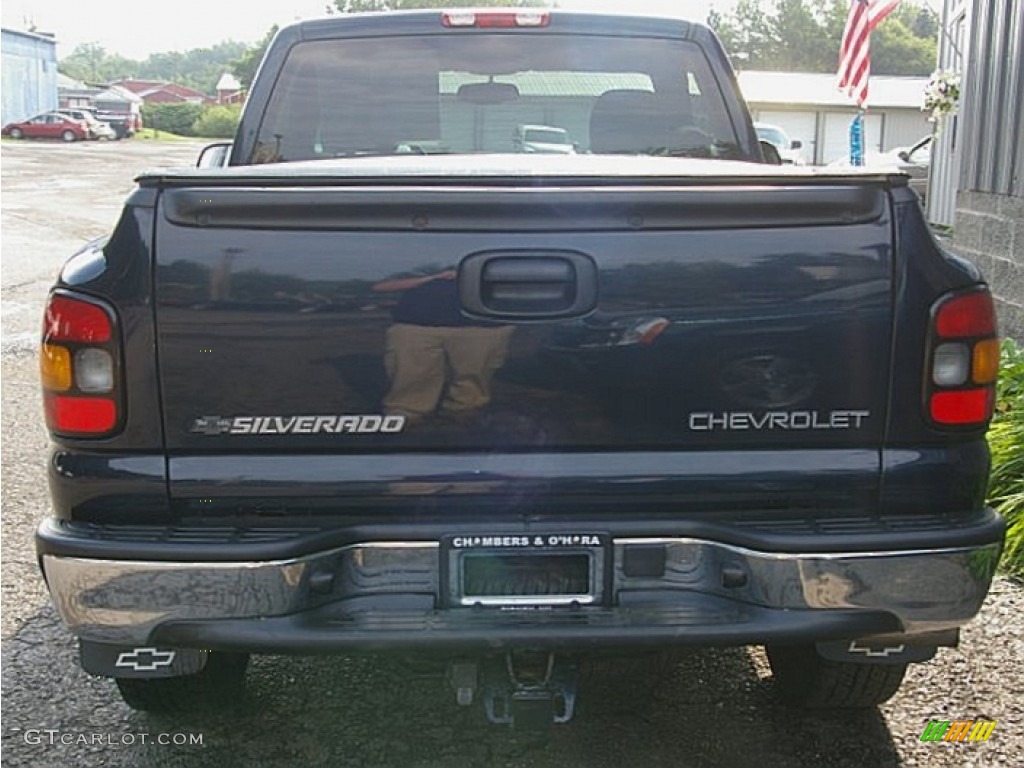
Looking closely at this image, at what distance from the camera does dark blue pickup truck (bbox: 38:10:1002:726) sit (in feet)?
8.13

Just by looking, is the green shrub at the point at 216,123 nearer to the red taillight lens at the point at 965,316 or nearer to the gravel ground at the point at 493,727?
the gravel ground at the point at 493,727

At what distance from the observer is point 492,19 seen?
169 inches

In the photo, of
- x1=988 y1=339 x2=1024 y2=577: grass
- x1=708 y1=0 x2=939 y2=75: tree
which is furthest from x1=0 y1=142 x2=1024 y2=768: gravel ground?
x1=708 y1=0 x2=939 y2=75: tree

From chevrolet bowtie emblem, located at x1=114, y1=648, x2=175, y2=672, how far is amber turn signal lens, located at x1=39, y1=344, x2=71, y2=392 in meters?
0.61

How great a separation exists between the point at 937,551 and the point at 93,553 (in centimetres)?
178

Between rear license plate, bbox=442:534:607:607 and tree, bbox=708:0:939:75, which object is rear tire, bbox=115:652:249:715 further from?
tree, bbox=708:0:939:75

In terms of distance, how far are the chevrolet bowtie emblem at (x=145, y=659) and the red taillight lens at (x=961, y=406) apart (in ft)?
5.81

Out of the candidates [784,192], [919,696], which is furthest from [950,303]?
[919,696]

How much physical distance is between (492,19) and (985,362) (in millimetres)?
2382

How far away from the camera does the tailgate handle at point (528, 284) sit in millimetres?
2490

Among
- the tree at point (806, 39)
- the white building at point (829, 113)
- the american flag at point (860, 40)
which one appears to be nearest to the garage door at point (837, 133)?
the white building at point (829, 113)

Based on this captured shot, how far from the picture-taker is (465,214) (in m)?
2.48

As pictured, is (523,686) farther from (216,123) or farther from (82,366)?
(216,123)

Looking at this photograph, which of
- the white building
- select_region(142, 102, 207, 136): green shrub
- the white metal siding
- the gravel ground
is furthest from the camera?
select_region(142, 102, 207, 136): green shrub
